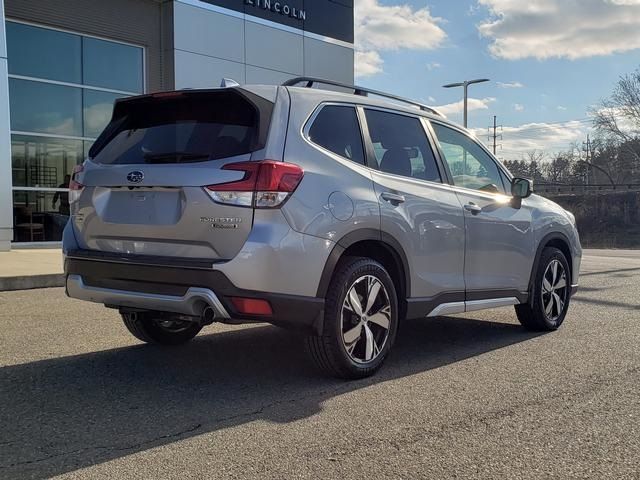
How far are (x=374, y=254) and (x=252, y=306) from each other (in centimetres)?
114

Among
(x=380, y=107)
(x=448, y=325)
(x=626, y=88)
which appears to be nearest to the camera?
(x=380, y=107)

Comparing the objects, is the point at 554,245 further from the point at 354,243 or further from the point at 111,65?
the point at 111,65

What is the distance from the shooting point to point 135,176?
406 cm

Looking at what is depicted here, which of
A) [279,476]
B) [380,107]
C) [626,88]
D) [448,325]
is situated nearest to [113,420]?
[279,476]

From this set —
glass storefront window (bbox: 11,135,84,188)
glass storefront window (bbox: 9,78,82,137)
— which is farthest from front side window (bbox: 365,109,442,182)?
glass storefront window (bbox: 9,78,82,137)

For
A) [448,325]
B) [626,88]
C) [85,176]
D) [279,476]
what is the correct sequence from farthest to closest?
1. [626,88]
2. [448,325]
3. [85,176]
4. [279,476]

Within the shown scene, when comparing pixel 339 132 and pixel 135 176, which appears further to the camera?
pixel 339 132

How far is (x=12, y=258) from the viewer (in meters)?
11.9

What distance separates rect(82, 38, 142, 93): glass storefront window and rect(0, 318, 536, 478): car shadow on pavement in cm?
1235

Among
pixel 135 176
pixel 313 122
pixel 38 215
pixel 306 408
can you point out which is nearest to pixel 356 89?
pixel 313 122

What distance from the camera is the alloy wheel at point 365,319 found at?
4.23 meters

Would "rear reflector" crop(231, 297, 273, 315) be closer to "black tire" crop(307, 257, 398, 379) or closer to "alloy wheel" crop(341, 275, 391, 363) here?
"black tire" crop(307, 257, 398, 379)

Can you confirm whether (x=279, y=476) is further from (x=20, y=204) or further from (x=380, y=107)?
(x=20, y=204)

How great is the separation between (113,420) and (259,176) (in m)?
1.60
